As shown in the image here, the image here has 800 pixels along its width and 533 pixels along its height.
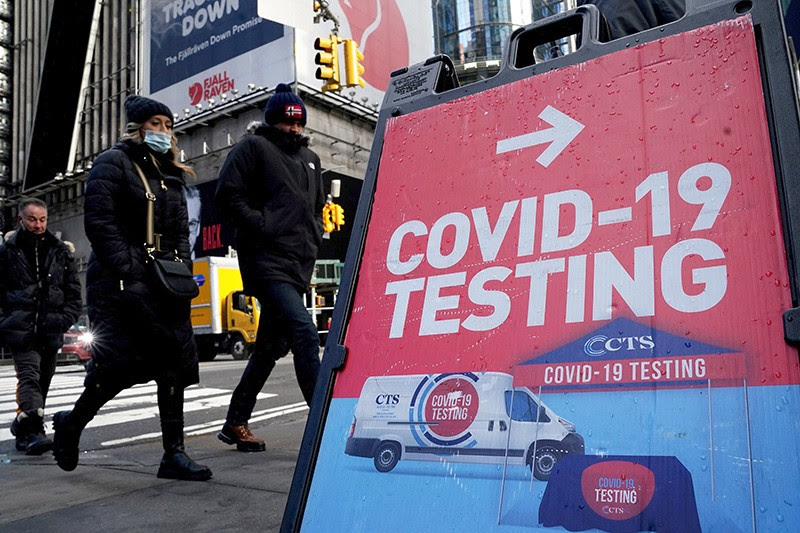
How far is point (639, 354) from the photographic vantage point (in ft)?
4.32

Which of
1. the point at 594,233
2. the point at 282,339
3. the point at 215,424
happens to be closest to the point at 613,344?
the point at 594,233

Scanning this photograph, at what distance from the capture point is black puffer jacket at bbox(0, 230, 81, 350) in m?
4.39

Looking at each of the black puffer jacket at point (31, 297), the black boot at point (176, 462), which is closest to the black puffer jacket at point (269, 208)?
the black boot at point (176, 462)

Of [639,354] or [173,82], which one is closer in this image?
[639,354]

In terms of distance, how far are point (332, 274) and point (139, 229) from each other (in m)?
29.5

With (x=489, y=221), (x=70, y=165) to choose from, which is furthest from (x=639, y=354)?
(x=70, y=165)

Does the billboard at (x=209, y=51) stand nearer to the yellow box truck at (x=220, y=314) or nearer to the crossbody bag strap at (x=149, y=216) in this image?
the yellow box truck at (x=220, y=314)

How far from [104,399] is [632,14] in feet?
9.32

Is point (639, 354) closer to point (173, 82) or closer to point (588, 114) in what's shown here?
point (588, 114)

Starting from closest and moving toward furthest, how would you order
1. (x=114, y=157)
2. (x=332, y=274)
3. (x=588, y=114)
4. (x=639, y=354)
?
(x=639, y=354) → (x=588, y=114) → (x=114, y=157) → (x=332, y=274)

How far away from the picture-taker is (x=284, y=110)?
376 cm

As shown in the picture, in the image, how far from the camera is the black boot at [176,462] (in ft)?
10.3

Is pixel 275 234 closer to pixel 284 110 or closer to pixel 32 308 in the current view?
pixel 284 110

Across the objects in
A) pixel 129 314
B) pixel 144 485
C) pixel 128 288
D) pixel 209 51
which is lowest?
pixel 144 485
